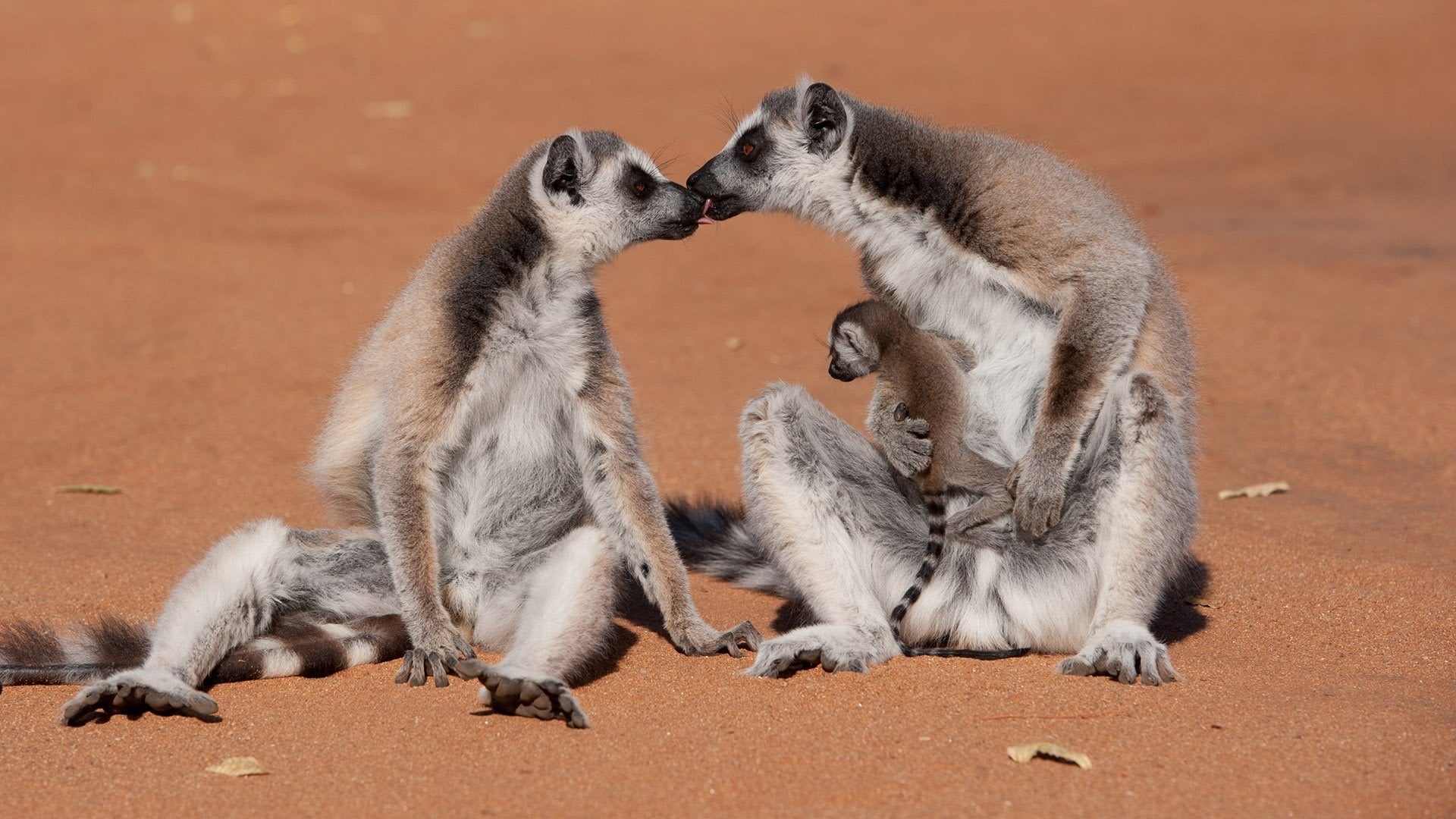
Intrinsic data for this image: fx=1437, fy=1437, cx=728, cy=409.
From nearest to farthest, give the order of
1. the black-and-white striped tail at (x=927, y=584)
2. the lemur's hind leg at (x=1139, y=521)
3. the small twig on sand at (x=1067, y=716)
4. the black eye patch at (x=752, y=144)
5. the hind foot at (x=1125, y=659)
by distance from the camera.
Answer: the small twig on sand at (x=1067, y=716)
the hind foot at (x=1125, y=659)
the lemur's hind leg at (x=1139, y=521)
the black-and-white striped tail at (x=927, y=584)
the black eye patch at (x=752, y=144)

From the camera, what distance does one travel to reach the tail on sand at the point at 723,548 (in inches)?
228

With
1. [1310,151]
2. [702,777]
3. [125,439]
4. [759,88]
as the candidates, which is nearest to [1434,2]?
[1310,151]

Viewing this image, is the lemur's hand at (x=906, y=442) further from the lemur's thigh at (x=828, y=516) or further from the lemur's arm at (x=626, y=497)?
the lemur's arm at (x=626, y=497)

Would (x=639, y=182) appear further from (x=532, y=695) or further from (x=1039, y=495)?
(x=532, y=695)

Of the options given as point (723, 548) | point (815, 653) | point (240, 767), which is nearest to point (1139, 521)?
point (815, 653)

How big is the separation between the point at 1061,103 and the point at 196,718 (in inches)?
589

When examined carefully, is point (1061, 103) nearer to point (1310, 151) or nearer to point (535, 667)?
point (1310, 151)

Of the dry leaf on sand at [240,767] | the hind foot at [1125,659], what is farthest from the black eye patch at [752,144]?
the dry leaf on sand at [240,767]

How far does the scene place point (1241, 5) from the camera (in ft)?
73.0

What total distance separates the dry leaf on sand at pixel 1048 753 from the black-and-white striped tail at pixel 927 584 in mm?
915

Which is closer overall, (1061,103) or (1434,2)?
(1061,103)

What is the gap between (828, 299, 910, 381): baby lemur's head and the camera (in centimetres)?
522

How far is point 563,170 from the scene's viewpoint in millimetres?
5172

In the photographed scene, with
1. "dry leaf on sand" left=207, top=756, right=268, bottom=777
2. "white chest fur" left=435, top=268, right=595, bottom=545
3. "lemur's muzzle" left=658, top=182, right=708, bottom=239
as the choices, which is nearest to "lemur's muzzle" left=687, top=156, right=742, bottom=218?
"lemur's muzzle" left=658, top=182, right=708, bottom=239
